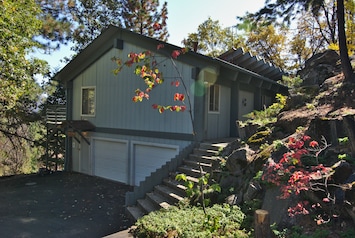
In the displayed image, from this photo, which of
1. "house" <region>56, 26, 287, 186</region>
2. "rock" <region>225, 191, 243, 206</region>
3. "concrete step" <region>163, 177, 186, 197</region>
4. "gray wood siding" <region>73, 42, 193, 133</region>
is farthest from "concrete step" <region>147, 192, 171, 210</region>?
"gray wood siding" <region>73, 42, 193, 133</region>

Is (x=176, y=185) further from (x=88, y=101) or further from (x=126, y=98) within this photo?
(x=88, y=101)

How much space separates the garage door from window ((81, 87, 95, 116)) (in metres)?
1.47

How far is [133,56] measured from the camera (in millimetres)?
5535

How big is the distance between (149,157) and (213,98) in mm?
3415

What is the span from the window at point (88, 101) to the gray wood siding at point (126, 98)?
0.75 feet

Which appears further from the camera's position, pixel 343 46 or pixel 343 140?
pixel 343 46

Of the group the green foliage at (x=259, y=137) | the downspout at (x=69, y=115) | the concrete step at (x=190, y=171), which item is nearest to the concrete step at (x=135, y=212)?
the concrete step at (x=190, y=171)

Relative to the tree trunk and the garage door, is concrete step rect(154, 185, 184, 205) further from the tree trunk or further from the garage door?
the tree trunk

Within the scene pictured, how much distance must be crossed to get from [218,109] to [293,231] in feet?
22.4

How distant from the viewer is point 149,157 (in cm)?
1071

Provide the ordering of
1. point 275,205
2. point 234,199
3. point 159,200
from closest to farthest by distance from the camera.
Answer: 1. point 275,205
2. point 234,199
3. point 159,200

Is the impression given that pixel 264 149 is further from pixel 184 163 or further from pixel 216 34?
pixel 216 34

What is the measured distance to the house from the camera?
30.5ft

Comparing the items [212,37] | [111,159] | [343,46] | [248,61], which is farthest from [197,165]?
[212,37]
